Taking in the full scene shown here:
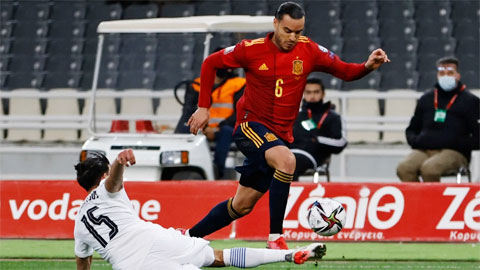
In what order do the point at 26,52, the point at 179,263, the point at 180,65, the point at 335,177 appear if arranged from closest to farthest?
the point at 179,263 → the point at 180,65 → the point at 335,177 → the point at 26,52

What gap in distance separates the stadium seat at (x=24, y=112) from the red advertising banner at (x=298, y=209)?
5.71 m

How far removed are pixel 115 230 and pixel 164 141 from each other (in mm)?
6672

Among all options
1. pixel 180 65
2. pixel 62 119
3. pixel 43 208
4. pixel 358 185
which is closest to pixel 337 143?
pixel 358 185

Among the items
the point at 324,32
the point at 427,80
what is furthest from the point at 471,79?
the point at 324,32

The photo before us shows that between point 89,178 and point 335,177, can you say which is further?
point 335,177

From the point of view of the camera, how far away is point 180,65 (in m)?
14.5

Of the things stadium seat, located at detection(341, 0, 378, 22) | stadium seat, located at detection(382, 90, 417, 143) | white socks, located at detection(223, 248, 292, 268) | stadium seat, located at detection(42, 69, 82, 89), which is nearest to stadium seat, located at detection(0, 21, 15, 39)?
stadium seat, located at detection(42, 69, 82, 89)

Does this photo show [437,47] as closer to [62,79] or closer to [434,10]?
[434,10]

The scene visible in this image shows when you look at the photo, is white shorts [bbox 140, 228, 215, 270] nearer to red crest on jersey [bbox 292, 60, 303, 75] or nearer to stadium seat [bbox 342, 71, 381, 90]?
red crest on jersey [bbox 292, 60, 303, 75]

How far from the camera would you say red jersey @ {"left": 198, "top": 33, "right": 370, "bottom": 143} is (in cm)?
865

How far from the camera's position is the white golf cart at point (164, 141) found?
527 inches

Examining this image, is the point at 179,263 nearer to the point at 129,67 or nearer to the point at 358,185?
the point at 358,185

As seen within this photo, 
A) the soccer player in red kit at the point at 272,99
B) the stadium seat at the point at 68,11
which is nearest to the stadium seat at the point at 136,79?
the stadium seat at the point at 68,11

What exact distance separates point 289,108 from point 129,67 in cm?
639
